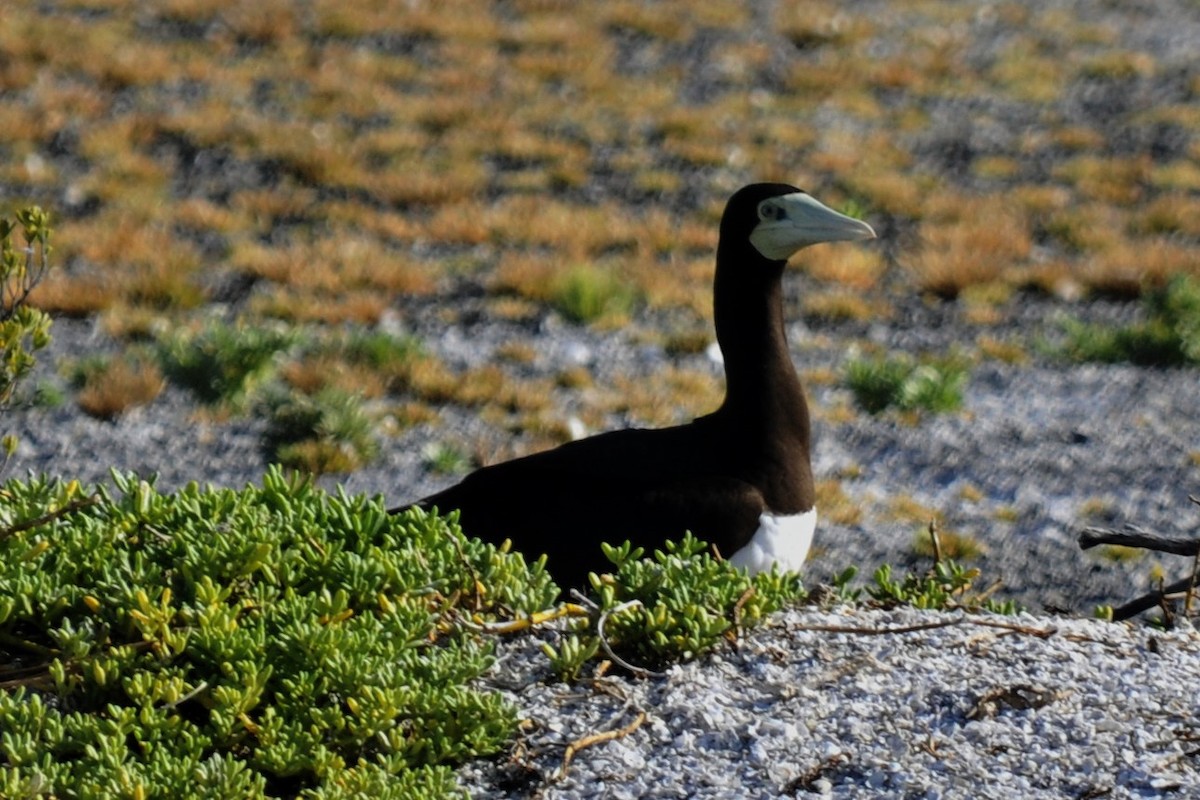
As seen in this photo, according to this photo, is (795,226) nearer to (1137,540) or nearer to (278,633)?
(1137,540)

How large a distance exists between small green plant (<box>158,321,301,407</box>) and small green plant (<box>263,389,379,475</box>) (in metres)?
0.46

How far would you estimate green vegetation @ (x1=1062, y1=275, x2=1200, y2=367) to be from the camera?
30.7ft

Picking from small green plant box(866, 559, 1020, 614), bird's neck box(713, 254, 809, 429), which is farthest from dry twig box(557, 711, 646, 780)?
bird's neck box(713, 254, 809, 429)

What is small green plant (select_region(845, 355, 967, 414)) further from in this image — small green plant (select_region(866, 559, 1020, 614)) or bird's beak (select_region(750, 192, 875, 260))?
small green plant (select_region(866, 559, 1020, 614))

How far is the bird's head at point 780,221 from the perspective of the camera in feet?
18.1

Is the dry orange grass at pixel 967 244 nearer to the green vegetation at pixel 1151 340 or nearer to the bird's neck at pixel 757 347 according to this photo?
the green vegetation at pixel 1151 340

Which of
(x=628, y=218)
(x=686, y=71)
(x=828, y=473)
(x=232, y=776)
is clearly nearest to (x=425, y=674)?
(x=232, y=776)

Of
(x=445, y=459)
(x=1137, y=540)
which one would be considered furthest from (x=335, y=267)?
(x=1137, y=540)

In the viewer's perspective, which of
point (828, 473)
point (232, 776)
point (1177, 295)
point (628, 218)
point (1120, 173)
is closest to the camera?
point (232, 776)

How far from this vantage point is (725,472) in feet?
17.0

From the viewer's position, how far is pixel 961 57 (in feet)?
52.4

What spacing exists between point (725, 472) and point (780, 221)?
89cm

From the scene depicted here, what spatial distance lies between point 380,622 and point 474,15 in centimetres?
1318

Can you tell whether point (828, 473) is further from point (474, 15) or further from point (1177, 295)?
point (474, 15)
